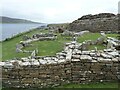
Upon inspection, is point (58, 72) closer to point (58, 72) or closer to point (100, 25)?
point (58, 72)

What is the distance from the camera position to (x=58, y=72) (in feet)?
38.4

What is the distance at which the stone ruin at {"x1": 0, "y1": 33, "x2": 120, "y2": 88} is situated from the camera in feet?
38.2

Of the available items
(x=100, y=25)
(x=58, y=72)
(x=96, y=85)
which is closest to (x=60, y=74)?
(x=58, y=72)

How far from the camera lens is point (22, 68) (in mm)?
11617

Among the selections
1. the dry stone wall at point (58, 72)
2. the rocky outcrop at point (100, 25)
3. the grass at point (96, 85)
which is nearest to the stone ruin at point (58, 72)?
the dry stone wall at point (58, 72)

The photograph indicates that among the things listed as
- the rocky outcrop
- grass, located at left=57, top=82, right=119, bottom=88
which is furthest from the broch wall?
the rocky outcrop

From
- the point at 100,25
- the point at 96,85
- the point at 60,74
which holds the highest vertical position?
the point at 100,25

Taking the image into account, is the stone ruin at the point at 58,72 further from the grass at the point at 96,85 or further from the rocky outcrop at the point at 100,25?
the rocky outcrop at the point at 100,25

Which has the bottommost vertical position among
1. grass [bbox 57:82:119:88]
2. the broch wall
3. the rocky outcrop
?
grass [bbox 57:82:119:88]

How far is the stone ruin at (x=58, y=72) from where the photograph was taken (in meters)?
11.6

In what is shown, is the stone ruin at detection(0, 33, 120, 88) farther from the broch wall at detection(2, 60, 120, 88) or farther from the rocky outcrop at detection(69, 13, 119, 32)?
the rocky outcrop at detection(69, 13, 119, 32)

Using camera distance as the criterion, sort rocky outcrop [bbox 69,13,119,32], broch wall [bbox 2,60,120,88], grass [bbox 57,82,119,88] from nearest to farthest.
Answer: grass [bbox 57,82,119,88] → broch wall [bbox 2,60,120,88] → rocky outcrop [bbox 69,13,119,32]

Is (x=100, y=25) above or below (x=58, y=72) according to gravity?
above

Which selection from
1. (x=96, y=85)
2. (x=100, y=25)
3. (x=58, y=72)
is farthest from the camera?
(x=100, y=25)
